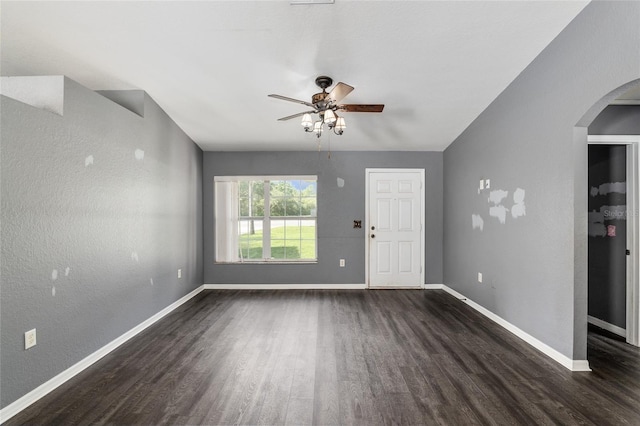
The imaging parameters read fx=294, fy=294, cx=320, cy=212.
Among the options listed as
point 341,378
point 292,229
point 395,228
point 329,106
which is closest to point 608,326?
point 395,228

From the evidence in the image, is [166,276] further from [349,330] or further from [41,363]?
[349,330]

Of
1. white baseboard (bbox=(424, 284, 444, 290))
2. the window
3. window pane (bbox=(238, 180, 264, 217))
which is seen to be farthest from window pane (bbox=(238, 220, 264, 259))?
white baseboard (bbox=(424, 284, 444, 290))

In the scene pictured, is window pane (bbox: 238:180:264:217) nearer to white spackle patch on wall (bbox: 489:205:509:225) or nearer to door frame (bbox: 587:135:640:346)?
white spackle patch on wall (bbox: 489:205:509:225)

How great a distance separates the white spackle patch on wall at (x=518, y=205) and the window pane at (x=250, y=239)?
3740 millimetres

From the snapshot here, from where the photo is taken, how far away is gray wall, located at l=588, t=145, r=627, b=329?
3.05 meters

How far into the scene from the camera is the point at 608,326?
3168 millimetres

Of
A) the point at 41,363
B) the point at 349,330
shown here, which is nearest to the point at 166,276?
the point at 41,363

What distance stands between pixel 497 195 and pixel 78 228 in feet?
14.1

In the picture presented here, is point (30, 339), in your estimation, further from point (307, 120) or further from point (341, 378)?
point (307, 120)

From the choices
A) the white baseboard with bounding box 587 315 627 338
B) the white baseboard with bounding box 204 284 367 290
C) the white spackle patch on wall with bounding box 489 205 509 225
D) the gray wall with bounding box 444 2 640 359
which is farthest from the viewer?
the white baseboard with bounding box 204 284 367 290

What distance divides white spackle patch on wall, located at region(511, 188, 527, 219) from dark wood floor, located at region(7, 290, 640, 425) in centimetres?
128

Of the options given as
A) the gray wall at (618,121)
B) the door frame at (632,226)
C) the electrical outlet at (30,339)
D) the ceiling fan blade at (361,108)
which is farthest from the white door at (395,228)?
the electrical outlet at (30,339)

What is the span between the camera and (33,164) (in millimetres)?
2064

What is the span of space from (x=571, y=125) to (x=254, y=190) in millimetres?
4375
